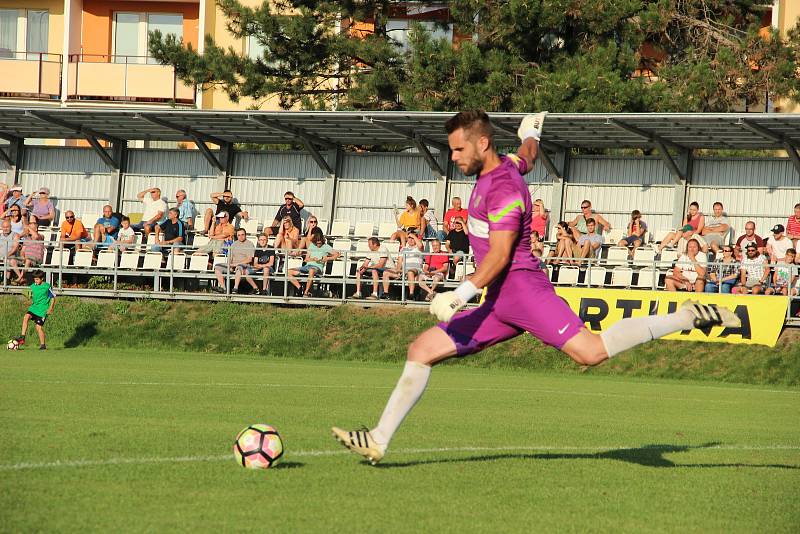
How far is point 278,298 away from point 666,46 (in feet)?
51.4

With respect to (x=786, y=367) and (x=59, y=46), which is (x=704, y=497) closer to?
(x=786, y=367)

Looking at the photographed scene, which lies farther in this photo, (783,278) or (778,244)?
(778,244)

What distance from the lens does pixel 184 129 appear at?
2925 centimetres

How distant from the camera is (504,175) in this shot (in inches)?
285

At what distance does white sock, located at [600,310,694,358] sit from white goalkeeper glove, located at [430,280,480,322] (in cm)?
99

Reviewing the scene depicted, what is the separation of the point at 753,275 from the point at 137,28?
2760 cm

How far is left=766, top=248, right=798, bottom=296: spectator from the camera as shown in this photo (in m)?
20.9

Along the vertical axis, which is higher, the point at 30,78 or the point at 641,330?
the point at 30,78

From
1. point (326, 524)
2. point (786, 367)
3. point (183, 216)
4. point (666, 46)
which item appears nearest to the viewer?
point (326, 524)

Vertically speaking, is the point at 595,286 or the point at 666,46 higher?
the point at 666,46

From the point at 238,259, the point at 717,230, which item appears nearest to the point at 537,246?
the point at 717,230

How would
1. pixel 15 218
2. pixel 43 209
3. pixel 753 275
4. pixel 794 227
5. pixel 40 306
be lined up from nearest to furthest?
pixel 753 275 → pixel 40 306 → pixel 794 227 → pixel 15 218 → pixel 43 209

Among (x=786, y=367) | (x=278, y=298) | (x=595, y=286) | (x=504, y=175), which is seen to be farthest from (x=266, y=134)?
(x=504, y=175)

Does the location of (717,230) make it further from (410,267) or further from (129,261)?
(129,261)
